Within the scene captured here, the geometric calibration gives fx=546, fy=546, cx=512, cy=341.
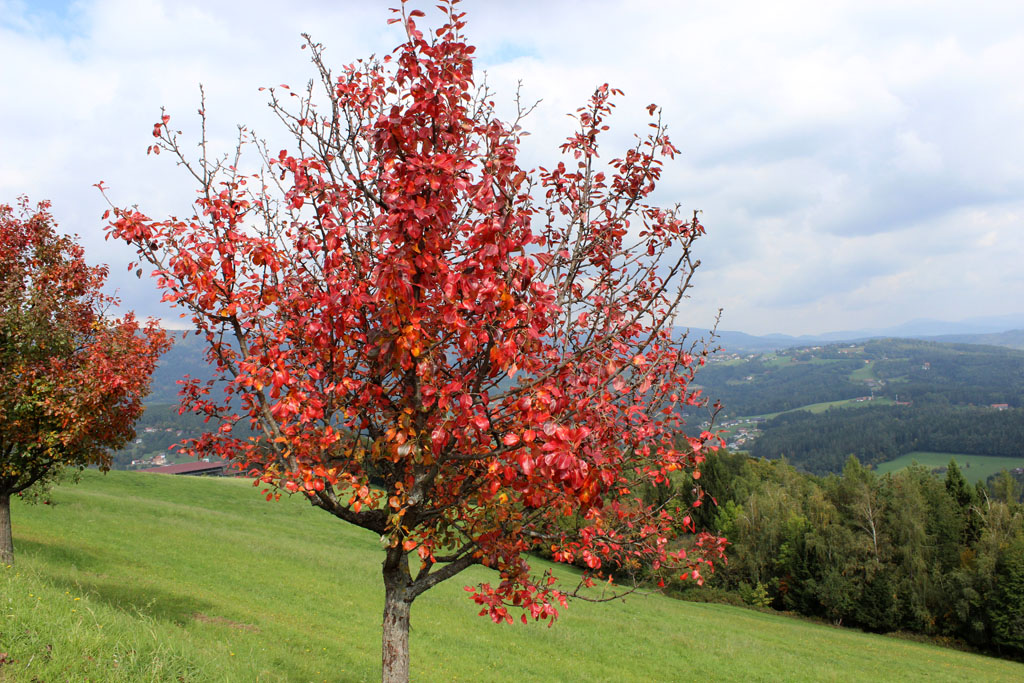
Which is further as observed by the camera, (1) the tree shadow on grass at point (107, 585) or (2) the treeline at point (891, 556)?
(2) the treeline at point (891, 556)

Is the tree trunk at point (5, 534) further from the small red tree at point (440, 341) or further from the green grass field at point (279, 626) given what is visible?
the small red tree at point (440, 341)

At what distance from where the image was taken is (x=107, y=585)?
15.9 meters

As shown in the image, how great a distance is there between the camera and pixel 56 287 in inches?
553

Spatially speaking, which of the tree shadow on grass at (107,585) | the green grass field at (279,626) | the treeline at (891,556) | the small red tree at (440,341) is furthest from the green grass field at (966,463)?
the small red tree at (440,341)

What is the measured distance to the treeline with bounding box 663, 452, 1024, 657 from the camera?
4575cm

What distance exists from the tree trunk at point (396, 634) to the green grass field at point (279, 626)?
3.41 meters

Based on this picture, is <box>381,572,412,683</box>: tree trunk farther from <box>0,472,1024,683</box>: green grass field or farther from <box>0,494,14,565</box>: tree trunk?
<box>0,494,14,565</box>: tree trunk

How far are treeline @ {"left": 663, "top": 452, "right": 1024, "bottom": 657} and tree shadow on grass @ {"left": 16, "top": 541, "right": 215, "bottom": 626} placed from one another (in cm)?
4799

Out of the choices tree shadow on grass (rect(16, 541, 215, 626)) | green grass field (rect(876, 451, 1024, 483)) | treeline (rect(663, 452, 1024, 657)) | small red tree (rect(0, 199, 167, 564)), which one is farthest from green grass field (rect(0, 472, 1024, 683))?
green grass field (rect(876, 451, 1024, 483))

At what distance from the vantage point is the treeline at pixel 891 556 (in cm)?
4575

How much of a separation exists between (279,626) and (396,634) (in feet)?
42.3

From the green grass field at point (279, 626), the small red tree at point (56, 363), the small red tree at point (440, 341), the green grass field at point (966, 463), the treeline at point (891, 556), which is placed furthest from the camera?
the green grass field at point (966, 463)

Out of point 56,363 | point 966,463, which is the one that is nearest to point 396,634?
point 56,363

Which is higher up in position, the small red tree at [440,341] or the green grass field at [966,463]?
the small red tree at [440,341]
